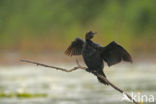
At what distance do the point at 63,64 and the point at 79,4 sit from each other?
273 inches

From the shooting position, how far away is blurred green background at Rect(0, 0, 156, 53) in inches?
1229

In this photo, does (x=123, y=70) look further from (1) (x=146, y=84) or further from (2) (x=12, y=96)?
(2) (x=12, y=96)

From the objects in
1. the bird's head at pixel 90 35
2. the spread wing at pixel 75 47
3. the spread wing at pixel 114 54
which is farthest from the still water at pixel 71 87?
the bird's head at pixel 90 35

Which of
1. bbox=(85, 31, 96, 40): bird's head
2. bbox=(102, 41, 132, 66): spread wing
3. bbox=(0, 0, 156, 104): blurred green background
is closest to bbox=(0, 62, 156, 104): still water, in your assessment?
bbox=(0, 0, 156, 104): blurred green background

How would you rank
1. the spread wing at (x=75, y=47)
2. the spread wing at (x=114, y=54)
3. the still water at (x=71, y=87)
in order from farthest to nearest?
the still water at (x=71, y=87)
the spread wing at (x=75, y=47)
the spread wing at (x=114, y=54)

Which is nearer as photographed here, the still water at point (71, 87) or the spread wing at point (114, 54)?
the spread wing at point (114, 54)

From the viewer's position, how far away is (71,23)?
112 feet

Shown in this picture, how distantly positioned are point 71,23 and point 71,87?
50.2 feet

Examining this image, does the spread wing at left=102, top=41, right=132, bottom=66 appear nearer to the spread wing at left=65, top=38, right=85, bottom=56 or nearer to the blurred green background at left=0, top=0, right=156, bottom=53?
the spread wing at left=65, top=38, right=85, bottom=56

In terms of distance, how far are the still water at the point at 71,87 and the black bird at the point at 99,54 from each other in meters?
4.31

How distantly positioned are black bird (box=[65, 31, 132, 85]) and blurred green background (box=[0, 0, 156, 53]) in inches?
741

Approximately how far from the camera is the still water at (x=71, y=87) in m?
16.0

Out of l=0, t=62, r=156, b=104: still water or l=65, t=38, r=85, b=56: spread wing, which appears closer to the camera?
l=65, t=38, r=85, b=56: spread wing

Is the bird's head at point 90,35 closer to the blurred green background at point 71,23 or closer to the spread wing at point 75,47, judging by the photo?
the spread wing at point 75,47
